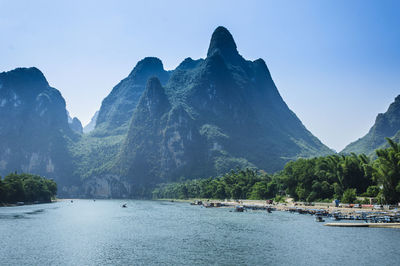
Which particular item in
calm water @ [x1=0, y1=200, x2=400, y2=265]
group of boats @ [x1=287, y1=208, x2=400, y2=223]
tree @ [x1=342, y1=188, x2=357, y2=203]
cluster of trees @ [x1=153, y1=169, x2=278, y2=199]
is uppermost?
cluster of trees @ [x1=153, y1=169, x2=278, y2=199]

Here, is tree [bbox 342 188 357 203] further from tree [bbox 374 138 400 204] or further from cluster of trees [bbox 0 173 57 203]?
cluster of trees [bbox 0 173 57 203]

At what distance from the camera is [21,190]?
489 ft

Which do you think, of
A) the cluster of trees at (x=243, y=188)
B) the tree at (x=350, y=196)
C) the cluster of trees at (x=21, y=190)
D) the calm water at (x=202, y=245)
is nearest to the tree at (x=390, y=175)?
the tree at (x=350, y=196)

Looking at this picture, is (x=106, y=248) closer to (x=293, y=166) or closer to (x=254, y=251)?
(x=254, y=251)

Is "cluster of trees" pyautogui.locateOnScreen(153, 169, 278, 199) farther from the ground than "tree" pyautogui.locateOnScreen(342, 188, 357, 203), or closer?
farther from the ground

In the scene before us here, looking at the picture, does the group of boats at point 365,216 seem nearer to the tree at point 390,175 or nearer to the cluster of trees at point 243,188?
the tree at point 390,175

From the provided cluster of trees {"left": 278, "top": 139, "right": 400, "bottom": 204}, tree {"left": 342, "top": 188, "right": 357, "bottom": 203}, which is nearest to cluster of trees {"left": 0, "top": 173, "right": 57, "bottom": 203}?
cluster of trees {"left": 278, "top": 139, "right": 400, "bottom": 204}

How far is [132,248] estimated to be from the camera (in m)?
52.5

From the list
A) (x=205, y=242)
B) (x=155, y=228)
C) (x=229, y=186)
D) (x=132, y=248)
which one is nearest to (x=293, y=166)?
(x=229, y=186)

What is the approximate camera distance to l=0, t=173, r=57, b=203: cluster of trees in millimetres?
139250

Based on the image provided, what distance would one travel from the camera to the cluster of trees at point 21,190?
139 meters

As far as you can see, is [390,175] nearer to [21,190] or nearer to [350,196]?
[350,196]

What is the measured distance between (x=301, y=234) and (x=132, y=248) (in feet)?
88.6

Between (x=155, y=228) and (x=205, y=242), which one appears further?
(x=155, y=228)
